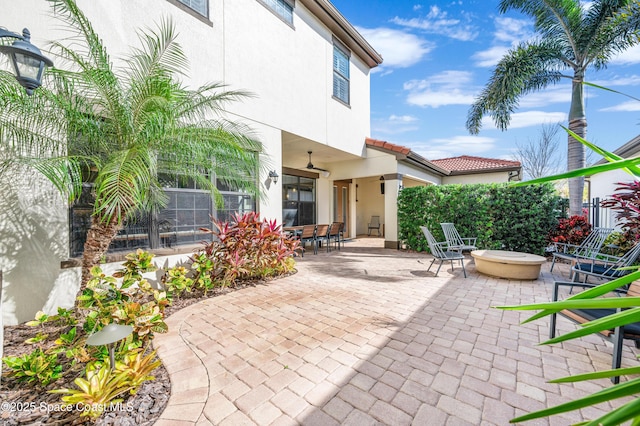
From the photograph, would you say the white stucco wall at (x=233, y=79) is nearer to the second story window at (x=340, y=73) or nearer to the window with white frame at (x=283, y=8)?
the window with white frame at (x=283, y=8)

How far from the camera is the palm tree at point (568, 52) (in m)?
7.22

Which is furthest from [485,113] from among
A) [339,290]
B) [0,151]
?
[0,151]

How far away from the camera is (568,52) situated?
8.01 m

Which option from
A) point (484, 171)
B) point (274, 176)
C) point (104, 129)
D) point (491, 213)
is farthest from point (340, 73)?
point (484, 171)

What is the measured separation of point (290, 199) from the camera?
1100cm

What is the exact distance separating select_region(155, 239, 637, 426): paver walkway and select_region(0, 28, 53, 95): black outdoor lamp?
3.13m

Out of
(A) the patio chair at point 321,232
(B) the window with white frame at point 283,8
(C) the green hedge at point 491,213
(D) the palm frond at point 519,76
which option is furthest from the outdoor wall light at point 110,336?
(D) the palm frond at point 519,76

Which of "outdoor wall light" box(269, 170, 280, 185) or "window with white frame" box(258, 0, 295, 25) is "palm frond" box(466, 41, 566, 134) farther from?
"outdoor wall light" box(269, 170, 280, 185)

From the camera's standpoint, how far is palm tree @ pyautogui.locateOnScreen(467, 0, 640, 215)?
7223 millimetres

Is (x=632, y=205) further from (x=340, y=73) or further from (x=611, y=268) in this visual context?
(x=340, y=73)

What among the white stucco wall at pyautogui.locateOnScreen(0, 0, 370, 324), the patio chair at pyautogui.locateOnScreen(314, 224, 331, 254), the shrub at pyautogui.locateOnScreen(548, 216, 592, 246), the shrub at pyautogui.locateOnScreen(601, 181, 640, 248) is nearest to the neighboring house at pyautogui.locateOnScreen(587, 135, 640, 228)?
the shrub at pyautogui.locateOnScreen(601, 181, 640, 248)

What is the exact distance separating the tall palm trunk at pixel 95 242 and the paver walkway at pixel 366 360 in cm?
131

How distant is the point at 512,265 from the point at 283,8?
8.63 meters

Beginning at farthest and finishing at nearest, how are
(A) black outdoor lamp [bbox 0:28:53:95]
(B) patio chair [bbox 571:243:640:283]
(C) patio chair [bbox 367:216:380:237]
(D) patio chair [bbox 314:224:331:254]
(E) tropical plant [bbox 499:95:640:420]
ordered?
(C) patio chair [bbox 367:216:380:237] → (D) patio chair [bbox 314:224:331:254] → (B) patio chair [bbox 571:243:640:283] → (A) black outdoor lamp [bbox 0:28:53:95] → (E) tropical plant [bbox 499:95:640:420]
